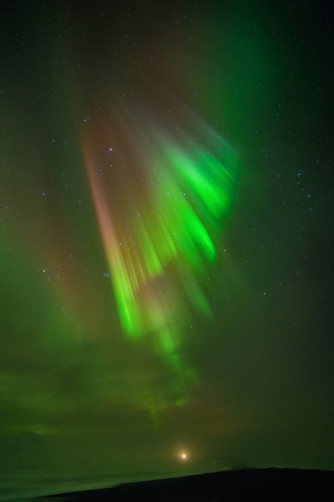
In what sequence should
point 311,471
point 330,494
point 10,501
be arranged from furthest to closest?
point 10,501 < point 311,471 < point 330,494

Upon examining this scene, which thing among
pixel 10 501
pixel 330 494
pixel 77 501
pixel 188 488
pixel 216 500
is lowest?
pixel 330 494

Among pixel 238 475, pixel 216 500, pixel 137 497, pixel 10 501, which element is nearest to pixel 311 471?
pixel 238 475

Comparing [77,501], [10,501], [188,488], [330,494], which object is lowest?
[330,494]

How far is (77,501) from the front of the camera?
3691cm

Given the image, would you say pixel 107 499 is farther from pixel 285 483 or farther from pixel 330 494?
pixel 330 494

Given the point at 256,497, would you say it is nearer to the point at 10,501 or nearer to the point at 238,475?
the point at 238,475

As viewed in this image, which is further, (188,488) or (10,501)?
(10,501)

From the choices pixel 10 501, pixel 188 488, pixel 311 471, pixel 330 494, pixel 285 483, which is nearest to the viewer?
pixel 330 494

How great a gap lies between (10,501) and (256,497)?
3145 centimetres

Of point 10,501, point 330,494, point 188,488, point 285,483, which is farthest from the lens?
point 10,501

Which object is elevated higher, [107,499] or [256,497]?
[107,499]

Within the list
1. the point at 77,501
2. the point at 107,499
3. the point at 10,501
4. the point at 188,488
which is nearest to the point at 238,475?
the point at 188,488

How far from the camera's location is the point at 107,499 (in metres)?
33.8

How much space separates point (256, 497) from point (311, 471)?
1127 cm
